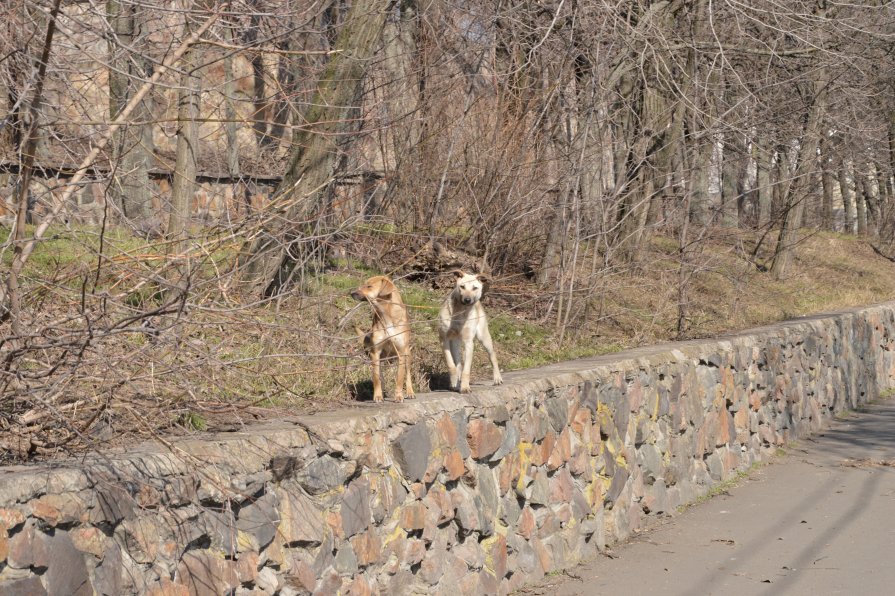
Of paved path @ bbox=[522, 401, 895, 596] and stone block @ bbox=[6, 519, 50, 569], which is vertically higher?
stone block @ bbox=[6, 519, 50, 569]

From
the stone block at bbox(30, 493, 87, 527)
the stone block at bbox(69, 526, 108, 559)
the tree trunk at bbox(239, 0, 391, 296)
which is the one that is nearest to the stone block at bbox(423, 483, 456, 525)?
the stone block at bbox(69, 526, 108, 559)

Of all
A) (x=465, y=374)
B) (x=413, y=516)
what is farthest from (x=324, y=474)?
(x=465, y=374)

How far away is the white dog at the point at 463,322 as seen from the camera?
7.99 m

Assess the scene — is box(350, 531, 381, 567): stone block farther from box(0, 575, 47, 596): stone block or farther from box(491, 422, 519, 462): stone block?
box(0, 575, 47, 596): stone block

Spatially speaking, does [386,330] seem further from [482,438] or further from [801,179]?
[801,179]

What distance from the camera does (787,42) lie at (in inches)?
722

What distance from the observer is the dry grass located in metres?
5.08

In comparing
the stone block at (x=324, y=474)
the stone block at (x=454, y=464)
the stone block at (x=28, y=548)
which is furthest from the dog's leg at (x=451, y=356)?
the stone block at (x=28, y=548)

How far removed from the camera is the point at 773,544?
949cm

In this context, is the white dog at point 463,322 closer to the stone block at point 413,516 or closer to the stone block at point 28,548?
the stone block at point 413,516

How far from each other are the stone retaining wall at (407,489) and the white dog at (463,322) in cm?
31

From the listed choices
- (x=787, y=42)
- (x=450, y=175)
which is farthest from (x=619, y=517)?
(x=787, y=42)

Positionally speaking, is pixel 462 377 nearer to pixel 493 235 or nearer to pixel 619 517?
pixel 619 517

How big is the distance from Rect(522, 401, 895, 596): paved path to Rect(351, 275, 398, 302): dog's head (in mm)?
2505
